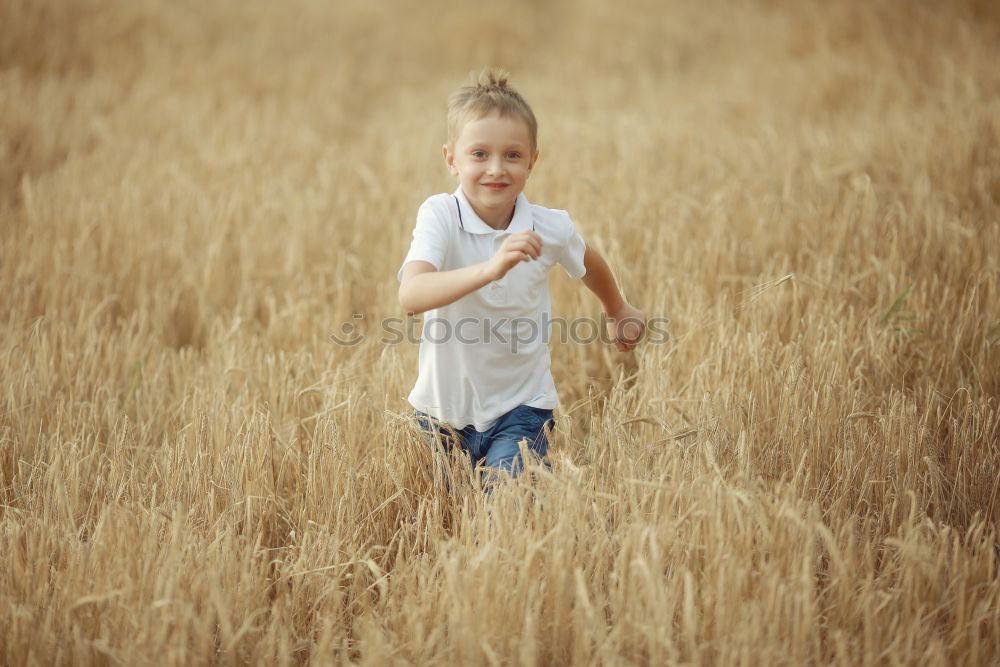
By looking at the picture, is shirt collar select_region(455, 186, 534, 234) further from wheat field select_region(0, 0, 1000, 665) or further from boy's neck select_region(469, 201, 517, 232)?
wheat field select_region(0, 0, 1000, 665)

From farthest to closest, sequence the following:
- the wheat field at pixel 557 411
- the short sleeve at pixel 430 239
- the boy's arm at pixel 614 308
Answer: the boy's arm at pixel 614 308
the short sleeve at pixel 430 239
the wheat field at pixel 557 411

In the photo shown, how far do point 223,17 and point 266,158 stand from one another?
13.7ft

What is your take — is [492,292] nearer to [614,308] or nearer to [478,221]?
[478,221]

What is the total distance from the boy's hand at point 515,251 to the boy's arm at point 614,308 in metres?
0.51

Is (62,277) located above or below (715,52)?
below

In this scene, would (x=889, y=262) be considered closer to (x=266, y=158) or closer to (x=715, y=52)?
(x=266, y=158)

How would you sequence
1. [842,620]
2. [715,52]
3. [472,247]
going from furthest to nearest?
[715,52]
[472,247]
[842,620]

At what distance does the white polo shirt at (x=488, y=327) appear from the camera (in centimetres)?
205

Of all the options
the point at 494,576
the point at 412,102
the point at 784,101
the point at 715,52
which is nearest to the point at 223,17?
the point at 412,102

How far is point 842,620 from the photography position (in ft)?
5.44

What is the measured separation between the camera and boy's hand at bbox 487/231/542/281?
1.68 metres

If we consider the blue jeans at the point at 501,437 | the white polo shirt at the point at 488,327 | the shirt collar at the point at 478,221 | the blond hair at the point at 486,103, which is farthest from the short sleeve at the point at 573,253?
the blue jeans at the point at 501,437

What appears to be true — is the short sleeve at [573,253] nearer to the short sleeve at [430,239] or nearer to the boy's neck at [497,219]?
the boy's neck at [497,219]

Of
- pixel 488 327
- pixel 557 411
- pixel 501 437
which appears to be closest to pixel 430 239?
pixel 488 327
